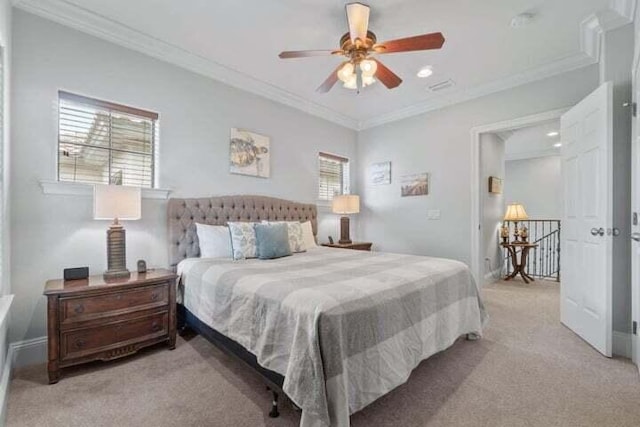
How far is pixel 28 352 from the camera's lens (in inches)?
88.3

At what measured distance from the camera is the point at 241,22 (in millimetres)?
2629

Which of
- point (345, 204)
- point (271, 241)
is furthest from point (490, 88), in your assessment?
point (271, 241)

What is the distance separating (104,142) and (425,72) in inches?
140

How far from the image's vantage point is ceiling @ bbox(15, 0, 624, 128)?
2.42m

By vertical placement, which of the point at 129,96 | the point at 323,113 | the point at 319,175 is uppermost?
the point at 323,113

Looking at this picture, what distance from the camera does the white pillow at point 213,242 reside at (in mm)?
2959

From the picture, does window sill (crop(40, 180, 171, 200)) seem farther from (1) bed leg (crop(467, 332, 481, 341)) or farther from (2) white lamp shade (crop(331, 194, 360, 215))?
(1) bed leg (crop(467, 332, 481, 341))

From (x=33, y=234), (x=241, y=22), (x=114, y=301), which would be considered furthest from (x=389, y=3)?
(x=33, y=234)

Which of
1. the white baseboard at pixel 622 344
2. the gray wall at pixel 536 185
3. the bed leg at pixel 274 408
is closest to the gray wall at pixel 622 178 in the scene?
the white baseboard at pixel 622 344

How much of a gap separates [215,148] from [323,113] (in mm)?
2027

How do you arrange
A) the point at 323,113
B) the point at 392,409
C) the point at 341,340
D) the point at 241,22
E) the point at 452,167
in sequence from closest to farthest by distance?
the point at 341,340
the point at 392,409
the point at 241,22
the point at 452,167
the point at 323,113

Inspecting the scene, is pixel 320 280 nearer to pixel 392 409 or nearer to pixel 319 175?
pixel 392 409

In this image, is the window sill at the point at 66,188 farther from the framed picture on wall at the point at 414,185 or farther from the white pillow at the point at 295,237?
the framed picture on wall at the point at 414,185

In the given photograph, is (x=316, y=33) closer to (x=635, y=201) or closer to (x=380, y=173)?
(x=380, y=173)
